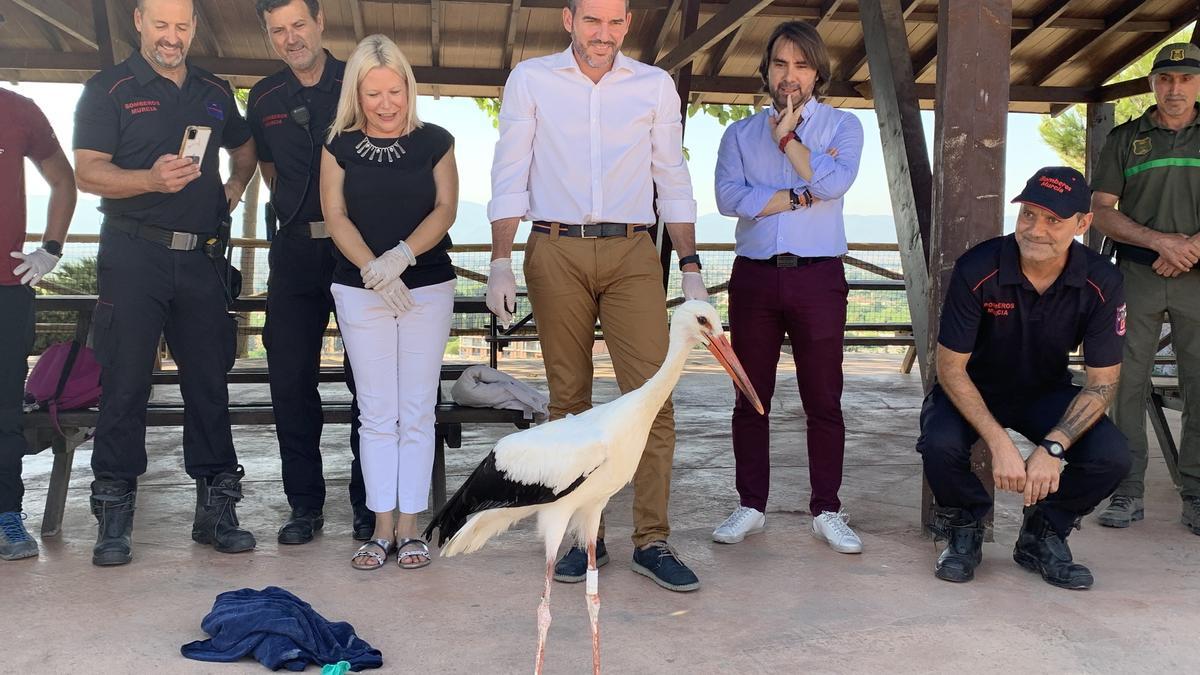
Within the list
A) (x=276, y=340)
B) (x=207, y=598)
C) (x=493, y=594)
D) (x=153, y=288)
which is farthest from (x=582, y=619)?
(x=153, y=288)

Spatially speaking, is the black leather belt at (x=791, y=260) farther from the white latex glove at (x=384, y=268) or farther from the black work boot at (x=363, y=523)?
the black work boot at (x=363, y=523)

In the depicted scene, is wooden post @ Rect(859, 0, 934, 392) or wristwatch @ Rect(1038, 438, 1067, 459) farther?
wooden post @ Rect(859, 0, 934, 392)

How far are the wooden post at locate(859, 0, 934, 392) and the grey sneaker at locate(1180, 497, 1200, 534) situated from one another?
4.49 ft

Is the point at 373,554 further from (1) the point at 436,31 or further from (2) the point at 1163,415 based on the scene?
(1) the point at 436,31

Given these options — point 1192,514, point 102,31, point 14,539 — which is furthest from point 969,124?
point 102,31

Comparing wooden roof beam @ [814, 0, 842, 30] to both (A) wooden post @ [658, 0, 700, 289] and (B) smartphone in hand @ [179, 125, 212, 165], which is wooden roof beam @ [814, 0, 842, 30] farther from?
(B) smartphone in hand @ [179, 125, 212, 165]

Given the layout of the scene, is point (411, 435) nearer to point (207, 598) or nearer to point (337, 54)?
point (207, 598)

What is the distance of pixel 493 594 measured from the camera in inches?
168

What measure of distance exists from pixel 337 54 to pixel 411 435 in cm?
602

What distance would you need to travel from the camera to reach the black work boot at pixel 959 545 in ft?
14.5

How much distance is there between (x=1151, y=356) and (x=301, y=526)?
3.94 m

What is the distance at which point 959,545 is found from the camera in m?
4.50

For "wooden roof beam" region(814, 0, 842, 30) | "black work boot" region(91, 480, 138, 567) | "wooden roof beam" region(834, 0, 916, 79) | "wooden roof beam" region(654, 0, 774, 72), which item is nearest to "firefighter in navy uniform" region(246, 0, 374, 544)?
"black work boot" region(91, 480, 138, 567)

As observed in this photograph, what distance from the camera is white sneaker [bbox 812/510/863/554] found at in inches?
189
